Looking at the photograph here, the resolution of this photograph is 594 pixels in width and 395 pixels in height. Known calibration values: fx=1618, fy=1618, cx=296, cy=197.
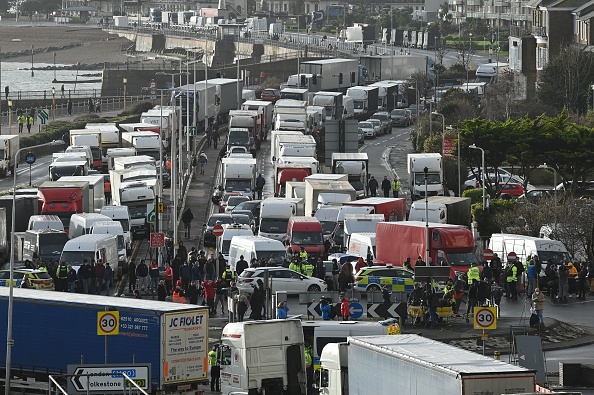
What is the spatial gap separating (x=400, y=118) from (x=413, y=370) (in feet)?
267

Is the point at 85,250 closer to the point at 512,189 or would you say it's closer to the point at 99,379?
the point at 99,379

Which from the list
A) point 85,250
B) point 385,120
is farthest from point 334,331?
point 385,120

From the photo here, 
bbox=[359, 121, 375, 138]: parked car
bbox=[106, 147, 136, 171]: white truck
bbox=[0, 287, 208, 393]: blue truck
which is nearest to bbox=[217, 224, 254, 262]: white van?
bbox=[0, 287, 208, 393]: blue truck

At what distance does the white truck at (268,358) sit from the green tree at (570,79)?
6326cm

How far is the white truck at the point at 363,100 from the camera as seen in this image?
4195 inches

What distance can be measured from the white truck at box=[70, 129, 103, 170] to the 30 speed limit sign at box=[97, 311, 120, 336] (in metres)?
44.8

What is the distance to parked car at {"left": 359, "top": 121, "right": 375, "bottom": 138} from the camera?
3826 inches

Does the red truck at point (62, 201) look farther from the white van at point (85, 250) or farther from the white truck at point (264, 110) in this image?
the white truck at point (264, 110)

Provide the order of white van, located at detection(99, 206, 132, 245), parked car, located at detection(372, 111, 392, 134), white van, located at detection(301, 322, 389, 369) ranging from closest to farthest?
white van, located at detection(301, 322, 389, 369) < white van, located at detection(99, 206, 132, 245) < parked car, located at detection(372, 111, 392, 134)

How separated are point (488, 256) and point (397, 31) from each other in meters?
143

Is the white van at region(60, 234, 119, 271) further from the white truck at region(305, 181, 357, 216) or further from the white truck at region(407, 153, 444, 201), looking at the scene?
the white truck at region(407, 153, 444, 201)

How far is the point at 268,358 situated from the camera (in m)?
31.9

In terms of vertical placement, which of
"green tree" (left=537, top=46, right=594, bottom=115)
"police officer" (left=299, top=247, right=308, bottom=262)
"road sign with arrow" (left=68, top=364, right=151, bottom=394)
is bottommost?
"police officer" (left=299, top=247, right=308, bottom=262)

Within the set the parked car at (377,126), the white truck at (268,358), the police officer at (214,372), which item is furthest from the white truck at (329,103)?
the white truck at (268,358)
